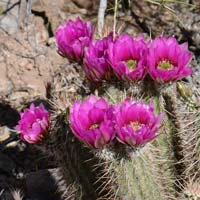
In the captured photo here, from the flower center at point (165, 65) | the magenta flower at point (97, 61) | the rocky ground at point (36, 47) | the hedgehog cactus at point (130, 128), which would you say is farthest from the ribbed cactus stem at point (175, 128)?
the rocky ground at point (36, 47)

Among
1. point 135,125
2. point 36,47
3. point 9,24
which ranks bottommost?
point 36,47

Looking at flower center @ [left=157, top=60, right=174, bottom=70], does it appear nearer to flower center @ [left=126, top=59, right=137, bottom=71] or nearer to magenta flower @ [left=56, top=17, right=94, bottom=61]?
flower center @ [left=126, top=59, right=137, bottom=71]

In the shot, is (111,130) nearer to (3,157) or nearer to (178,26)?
(3,157)

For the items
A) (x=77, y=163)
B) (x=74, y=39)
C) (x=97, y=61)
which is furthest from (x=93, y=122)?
(x=74, y=39)

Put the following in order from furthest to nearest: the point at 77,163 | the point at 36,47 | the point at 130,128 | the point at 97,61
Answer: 1. the point at 36,47
2. the point at 77,163
3. the point at 97,61
4. the point at 130,128

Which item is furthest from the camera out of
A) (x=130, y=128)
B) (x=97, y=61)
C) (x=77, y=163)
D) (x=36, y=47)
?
(x=36, y=47)

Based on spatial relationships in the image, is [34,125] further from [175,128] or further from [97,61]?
[175,128]
